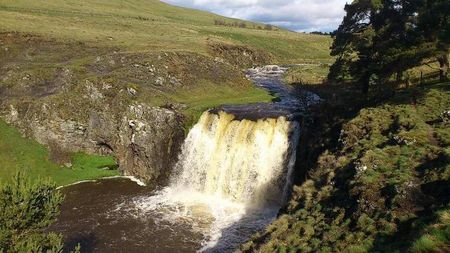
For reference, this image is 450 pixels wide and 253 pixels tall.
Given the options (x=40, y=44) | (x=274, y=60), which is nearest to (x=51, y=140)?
(x=40, y=44)

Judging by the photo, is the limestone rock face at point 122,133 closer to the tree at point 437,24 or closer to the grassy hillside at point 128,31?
the grassy hillside at point 128,31

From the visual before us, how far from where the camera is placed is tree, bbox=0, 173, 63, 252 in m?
21.9

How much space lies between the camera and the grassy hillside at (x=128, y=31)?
245 feet

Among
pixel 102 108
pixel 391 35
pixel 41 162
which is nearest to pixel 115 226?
pixel 41 162

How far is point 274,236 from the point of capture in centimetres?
2338

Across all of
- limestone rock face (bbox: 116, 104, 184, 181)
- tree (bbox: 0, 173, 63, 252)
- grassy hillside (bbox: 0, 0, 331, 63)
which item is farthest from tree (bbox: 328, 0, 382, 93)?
grassy hillside (bbox: 0, 0, 331, 63)

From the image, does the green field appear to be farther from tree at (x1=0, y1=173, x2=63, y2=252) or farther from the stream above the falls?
tree at (x1=0, y1=173, x2=63, y2=252)

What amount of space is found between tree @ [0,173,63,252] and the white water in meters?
14.1

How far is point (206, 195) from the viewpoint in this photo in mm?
43656

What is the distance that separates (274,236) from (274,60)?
80.5 meters

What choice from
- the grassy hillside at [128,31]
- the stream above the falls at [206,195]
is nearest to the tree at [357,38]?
the stream above the falls at [206,195]

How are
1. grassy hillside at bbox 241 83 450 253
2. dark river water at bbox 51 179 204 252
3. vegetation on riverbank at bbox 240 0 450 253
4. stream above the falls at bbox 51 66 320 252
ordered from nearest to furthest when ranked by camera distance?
grassy hillside at bbox 241 83 450 253, vegetation on riverbank at bbox 240 0 450 253, dark river water at bbox 51 179 204 252, stream above the falls at bbox 51 66 320 252

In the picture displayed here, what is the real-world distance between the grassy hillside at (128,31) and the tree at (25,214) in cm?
4692

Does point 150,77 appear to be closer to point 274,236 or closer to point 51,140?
point 51,140
